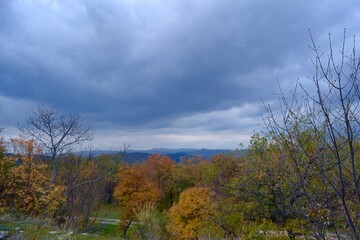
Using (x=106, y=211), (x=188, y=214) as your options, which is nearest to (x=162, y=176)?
(x=188, y=214)

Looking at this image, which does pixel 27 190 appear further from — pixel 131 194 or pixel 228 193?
pixel 131 194

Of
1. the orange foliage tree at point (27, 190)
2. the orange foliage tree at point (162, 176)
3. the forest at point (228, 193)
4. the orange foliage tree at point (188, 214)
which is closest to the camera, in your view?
the forest at point (228, 193)

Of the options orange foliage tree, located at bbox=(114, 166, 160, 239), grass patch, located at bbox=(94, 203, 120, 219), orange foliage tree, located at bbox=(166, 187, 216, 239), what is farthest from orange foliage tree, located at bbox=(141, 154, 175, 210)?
orange foliage tree, located at bbox=(166, 187, 216, 239)

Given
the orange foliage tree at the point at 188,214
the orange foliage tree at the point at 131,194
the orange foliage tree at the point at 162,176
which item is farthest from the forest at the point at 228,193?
the orange foliage tree at the point at 162,176

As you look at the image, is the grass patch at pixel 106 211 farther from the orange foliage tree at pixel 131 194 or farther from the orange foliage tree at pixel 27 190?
the orange foliage tree at pixel 27 190

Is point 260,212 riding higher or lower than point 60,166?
lower

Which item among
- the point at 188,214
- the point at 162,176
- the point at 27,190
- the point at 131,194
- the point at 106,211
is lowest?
the point at 188,214

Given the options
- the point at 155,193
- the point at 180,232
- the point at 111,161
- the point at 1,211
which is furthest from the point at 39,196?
the point at 111,161

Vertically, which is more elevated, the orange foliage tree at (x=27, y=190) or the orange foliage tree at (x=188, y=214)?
the orange foliage tree at (x=27, y=190)

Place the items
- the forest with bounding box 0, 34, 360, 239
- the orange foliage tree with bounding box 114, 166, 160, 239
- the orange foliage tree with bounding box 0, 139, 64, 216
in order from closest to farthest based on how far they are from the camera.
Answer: the forest with bounding box 0, 34, 360, 239
the orange foliage tree with bounding box 0, 139, 64, 216
the orange foliage tree with bounding box 114, 166, 160, 239

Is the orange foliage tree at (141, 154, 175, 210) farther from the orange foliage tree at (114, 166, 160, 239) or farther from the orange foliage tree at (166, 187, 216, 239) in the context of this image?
the orange foliage tree at (166, 187, 216, 239)

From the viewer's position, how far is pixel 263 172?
1052cm

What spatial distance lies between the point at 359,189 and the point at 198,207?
20318 mm

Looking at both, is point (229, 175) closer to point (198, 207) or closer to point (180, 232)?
point (198, 207)
